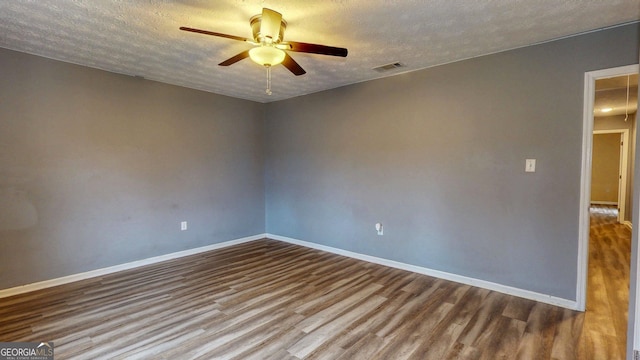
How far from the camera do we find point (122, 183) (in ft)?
12.1

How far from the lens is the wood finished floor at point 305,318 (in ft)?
6.81

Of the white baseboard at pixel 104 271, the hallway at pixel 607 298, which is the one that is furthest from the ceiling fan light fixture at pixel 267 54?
the white baseboard at pixel 104 271

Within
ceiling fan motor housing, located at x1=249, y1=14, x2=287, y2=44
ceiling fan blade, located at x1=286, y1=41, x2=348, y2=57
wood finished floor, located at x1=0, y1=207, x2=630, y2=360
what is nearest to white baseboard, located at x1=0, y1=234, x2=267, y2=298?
wood finished floor, located at x1=0, y1=207, x2=630, y2=360

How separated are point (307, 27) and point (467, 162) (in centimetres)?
212

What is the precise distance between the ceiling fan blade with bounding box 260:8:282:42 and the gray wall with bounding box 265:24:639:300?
2.01 m

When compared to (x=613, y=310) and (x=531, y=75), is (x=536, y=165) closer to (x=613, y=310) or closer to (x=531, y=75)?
(x=531, y=75)

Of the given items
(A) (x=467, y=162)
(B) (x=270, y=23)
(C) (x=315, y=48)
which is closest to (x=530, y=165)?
(A) (x=467, y=162)

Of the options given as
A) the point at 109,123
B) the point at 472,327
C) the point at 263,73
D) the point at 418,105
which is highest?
the point at 263,73

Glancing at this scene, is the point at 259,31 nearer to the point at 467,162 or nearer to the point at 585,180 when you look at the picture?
the point at 467,162

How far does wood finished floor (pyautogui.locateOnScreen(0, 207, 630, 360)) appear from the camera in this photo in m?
2.08

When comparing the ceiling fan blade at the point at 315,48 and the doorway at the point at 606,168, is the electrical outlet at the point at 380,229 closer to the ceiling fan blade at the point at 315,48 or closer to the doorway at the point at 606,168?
the ceiling fan blade at the point at 315,48

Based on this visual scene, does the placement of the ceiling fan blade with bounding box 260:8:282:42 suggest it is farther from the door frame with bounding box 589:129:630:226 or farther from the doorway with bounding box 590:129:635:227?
the doorway with bounding box 590:129:635:227

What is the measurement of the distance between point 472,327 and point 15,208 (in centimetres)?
438

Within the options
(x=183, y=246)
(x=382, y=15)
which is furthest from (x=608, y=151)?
(x=183, y=246)
